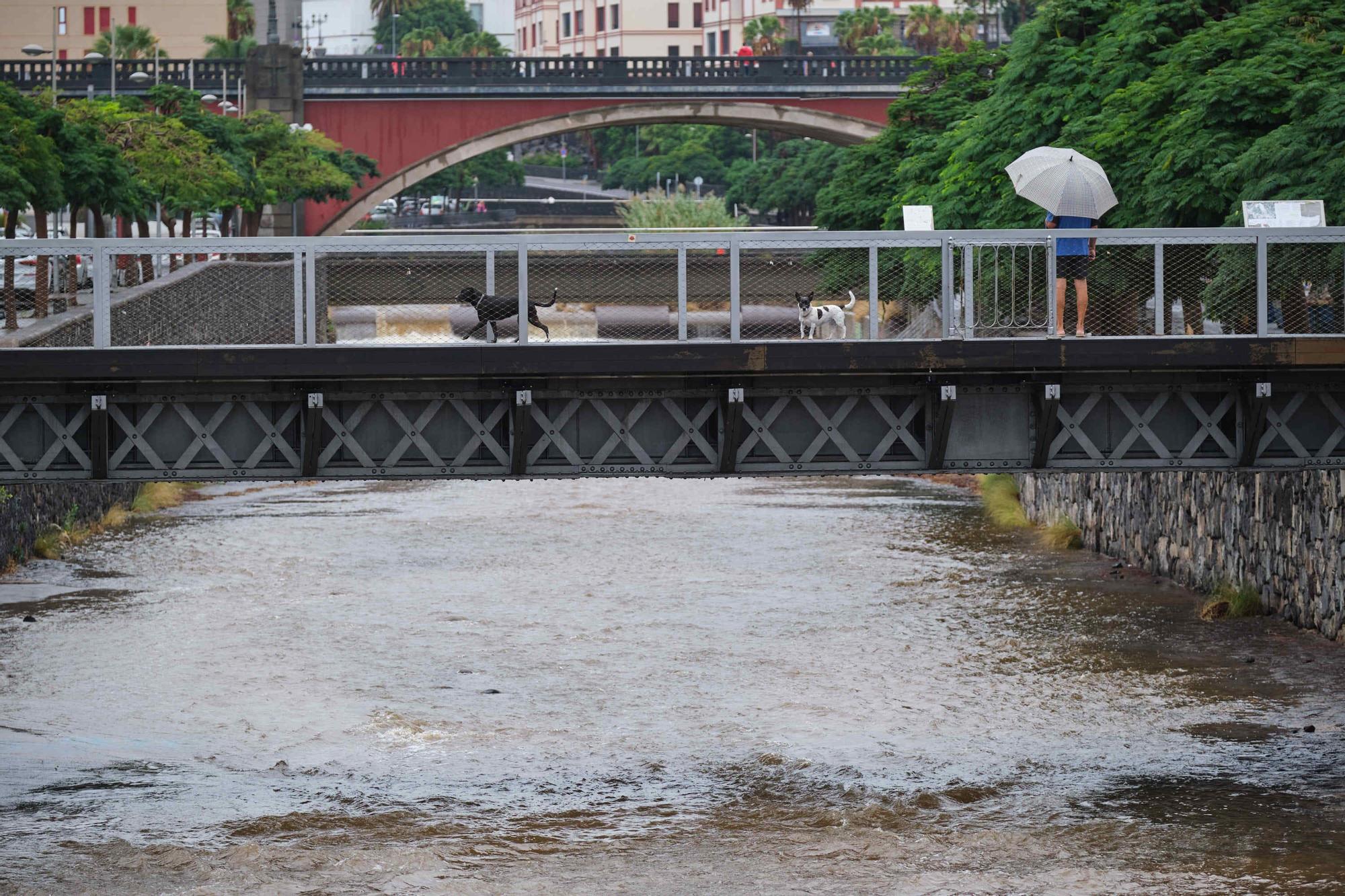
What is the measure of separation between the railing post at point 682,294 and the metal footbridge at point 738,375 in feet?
0.11

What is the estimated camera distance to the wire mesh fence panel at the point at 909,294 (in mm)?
19656

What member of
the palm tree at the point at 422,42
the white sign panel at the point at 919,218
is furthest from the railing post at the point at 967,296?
the palm tree at the point at 422,42

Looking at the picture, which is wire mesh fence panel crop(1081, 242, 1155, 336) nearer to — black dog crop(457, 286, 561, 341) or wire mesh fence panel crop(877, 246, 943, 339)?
wire mesh fence panel crop(877, 246, 943, 339)

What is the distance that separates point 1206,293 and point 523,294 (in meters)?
6.49

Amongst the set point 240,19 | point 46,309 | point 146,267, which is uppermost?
point 240,19

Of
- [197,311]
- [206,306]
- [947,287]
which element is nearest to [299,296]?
[947,287]

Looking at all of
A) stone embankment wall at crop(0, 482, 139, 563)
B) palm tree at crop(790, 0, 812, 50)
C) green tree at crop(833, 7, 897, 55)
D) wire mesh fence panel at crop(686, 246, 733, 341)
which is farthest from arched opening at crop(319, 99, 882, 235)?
palm tree at crop(790, 0, 812, 50)

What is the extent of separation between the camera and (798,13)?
5162 inches

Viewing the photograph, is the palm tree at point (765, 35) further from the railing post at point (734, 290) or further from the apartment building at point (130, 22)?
the railing post at point (734, 290)

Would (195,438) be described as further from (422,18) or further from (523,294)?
(422,18)

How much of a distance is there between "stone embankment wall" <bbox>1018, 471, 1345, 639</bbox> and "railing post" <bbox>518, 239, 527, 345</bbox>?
10726mm

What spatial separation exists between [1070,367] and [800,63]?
5490 centimetres

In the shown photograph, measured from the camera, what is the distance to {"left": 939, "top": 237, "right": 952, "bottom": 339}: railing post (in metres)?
18.6

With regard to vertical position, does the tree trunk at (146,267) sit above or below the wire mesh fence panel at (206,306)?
above
